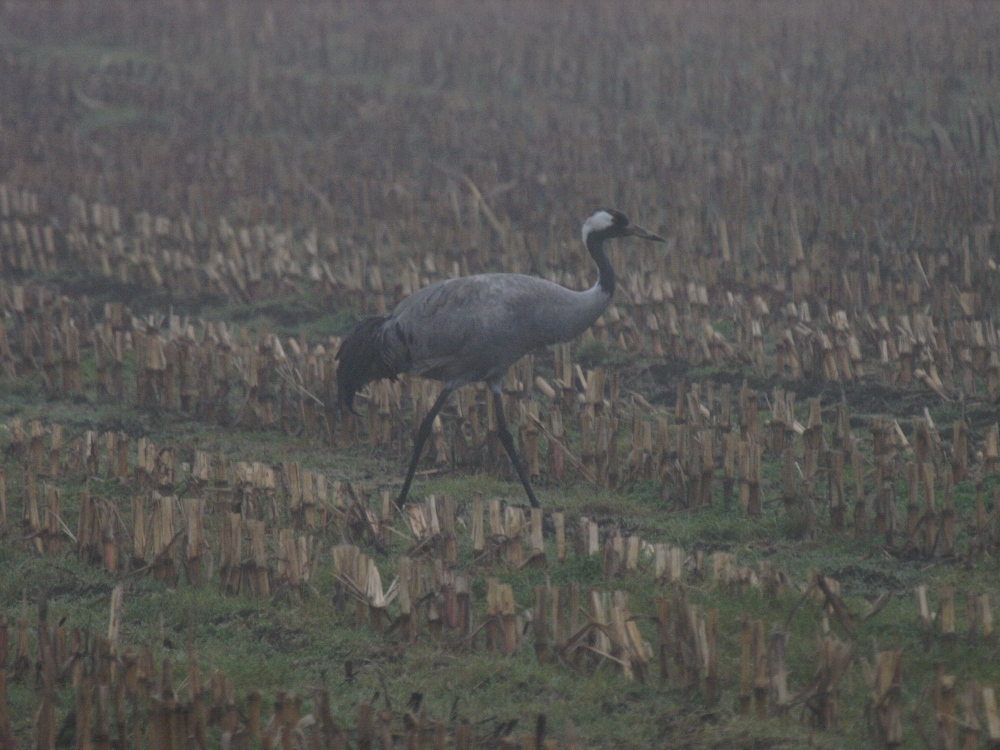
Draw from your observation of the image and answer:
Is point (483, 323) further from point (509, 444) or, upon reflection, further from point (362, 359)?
point (362, 359)

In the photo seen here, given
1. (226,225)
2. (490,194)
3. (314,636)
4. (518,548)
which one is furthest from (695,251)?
(314,636)

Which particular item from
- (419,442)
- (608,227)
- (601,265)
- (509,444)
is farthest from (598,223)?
(419,442)

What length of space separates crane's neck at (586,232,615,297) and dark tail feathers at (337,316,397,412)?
1.35m

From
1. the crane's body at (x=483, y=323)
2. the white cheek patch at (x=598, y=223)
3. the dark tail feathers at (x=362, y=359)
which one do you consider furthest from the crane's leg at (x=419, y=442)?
the white cheek patch at (x=598, y=223)

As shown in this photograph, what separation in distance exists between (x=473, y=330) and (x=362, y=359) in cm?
88

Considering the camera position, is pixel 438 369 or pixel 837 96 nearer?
pixel 438 369

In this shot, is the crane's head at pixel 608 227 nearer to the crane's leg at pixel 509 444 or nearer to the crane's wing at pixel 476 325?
the crane's wing at pixel 476 325

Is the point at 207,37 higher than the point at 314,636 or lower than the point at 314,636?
higher

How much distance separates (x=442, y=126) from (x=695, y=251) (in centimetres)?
546

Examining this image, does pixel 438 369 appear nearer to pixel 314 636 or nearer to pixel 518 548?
pixel 518 548

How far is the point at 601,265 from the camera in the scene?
8.40 meters

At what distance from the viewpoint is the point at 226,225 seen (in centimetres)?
1360

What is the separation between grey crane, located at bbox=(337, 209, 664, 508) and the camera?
7949 mm

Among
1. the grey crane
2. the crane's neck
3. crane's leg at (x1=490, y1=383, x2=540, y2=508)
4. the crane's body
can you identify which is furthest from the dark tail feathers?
the crane's neck
